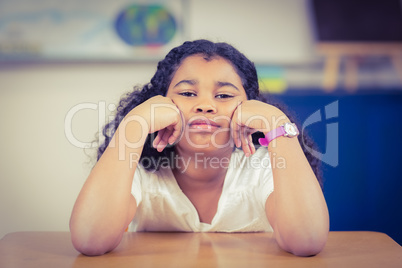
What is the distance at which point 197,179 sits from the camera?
1.28 meters

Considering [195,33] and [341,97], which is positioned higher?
[195,33]

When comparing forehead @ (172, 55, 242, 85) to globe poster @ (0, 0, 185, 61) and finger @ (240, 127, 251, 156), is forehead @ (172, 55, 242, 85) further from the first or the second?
globe poster @ (0, 0, 185, 61)

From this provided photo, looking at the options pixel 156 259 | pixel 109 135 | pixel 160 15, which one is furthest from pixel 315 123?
pixel 156 259

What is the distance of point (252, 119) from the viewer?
3.57 feet

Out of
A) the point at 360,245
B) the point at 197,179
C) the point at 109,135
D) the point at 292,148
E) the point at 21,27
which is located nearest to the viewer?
the point at 360,245

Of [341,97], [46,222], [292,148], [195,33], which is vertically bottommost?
[46,222]

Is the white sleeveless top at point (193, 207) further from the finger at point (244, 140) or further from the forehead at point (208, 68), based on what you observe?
the forehead at point (208, 68)

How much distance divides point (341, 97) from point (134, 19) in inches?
49.6

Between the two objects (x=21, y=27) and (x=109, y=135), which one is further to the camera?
(x=21, y=27)

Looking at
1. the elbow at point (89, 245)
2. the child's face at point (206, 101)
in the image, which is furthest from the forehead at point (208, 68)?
the elbow at point (89, 245)

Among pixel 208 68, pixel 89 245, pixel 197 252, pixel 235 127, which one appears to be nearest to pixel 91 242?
pixel 89 245

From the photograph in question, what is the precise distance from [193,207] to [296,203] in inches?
15.4

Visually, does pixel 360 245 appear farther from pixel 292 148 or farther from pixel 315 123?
pixel 315 123

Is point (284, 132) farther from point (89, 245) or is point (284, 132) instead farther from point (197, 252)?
point (89, 245)
